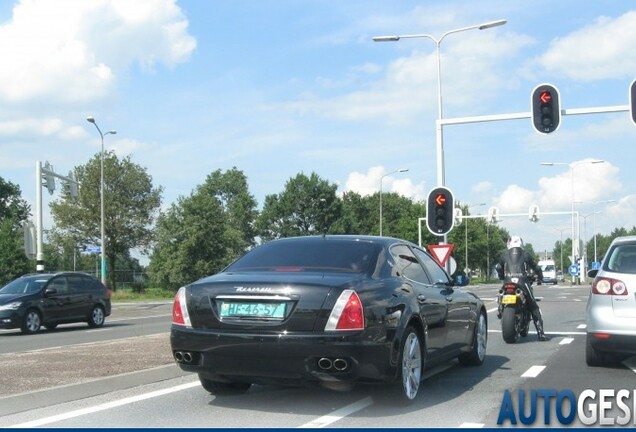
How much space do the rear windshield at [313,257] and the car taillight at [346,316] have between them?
27.4 inches

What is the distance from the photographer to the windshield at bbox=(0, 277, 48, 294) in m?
20.4

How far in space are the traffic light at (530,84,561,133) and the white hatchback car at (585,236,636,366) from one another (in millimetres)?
10117

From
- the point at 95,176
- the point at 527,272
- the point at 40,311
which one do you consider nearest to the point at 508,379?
the point at 527,272

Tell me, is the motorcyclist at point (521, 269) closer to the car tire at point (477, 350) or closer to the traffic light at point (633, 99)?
the car tire at point (477, 350)

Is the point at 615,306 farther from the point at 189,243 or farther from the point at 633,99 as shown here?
the point at 189,243

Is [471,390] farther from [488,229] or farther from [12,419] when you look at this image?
[488,229]

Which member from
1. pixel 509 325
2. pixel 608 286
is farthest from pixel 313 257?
pixel 509 325

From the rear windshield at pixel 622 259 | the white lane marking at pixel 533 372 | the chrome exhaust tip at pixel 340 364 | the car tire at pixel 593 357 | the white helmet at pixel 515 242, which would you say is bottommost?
the white lane marking at pixel 533 372

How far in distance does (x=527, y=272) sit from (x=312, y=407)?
7148 millimetres

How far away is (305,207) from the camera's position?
8706cm

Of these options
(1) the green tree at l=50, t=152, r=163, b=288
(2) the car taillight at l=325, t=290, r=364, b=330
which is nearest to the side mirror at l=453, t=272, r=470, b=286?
(2) the car taillight at l=325, t=290, r=364, b=330

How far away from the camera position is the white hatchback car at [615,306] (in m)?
8.91

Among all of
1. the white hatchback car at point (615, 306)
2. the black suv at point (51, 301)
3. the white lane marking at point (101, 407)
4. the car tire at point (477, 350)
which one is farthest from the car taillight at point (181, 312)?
the black suv at point (51, 301)

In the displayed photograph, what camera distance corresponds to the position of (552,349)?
38.7 feet
